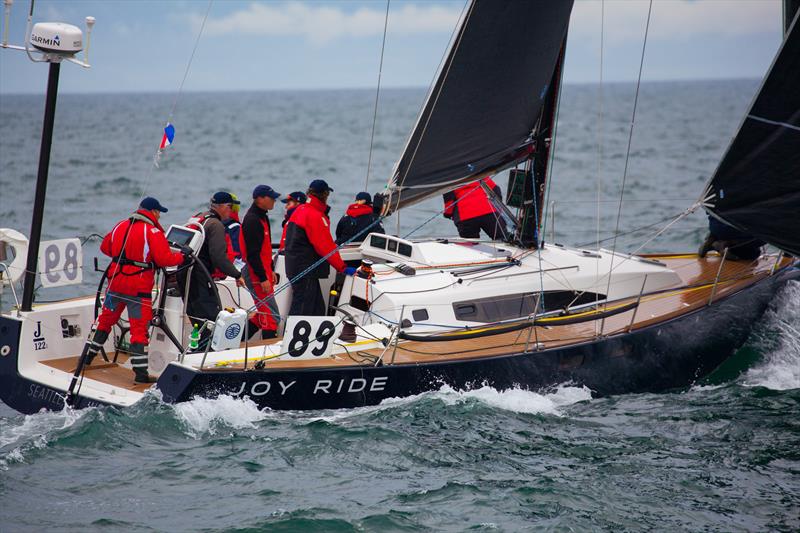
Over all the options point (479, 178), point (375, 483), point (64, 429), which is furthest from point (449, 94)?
point (64, 429)

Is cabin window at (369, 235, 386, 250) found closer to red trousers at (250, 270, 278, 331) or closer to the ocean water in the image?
red trousers at (250, 270, 278, 331)

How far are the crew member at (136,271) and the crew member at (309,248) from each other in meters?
1.11

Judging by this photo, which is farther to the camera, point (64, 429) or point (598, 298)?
point (598, 298)

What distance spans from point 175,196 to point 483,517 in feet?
69.3

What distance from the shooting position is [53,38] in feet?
Result: 25.8

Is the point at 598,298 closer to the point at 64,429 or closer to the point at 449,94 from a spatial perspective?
the point at 449,94

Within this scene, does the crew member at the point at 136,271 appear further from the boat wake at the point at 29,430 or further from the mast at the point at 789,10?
the mast at the point at 789,10

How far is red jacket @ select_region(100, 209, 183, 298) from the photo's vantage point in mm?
8164

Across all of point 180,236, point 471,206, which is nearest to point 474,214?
point 471,206

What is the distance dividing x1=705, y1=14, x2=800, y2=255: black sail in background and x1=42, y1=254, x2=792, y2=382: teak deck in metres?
1.38

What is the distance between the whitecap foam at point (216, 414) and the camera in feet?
25.8

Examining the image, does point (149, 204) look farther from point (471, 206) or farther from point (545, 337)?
point (471, 206)

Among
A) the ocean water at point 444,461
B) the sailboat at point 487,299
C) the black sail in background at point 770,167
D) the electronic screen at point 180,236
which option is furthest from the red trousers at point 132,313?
the black sail in background at point 770,167

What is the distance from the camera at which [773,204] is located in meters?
8.55
